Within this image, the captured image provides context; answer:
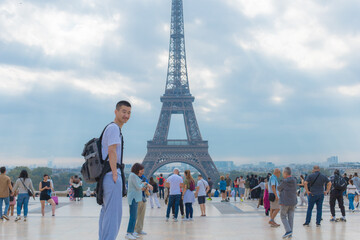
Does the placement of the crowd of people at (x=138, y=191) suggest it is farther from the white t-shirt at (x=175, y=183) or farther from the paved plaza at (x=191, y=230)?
the paved plaza at (x=191, y=230)

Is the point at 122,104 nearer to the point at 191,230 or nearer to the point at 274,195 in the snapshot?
the point at 191,230

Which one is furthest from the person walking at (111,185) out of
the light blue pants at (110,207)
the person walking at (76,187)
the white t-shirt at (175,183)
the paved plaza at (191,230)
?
the person walking at (76,187)

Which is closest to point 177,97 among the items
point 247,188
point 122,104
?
point 247,188

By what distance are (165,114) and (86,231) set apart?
2536 inches

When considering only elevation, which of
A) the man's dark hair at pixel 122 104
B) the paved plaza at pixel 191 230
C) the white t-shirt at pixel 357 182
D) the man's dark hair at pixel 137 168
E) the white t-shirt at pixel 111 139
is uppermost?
the man's dark hair at pixel 122 104

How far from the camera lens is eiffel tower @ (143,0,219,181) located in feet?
243

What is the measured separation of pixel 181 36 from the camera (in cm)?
7556

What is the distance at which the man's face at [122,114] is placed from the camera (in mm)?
6719

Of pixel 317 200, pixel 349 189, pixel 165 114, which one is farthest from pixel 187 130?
pixel 317 200

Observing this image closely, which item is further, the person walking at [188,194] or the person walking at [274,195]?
→ the person walking at [188,194]

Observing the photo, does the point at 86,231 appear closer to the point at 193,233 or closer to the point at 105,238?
the point at 193,233

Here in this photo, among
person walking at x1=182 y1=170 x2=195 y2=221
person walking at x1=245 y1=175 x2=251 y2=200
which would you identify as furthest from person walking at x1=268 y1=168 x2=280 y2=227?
person walking at x1=245 y1=175 x2=251 y2=200

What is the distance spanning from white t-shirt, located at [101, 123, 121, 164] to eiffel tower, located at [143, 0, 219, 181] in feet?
221

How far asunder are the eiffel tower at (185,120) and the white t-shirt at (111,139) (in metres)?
67.3
